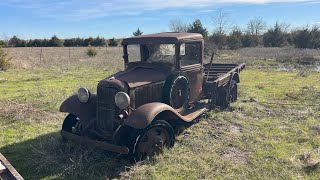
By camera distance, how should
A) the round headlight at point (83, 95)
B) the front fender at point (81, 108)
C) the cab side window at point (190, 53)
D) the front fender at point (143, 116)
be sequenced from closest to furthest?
the front fender at point (143, 116) → the front fender at point (81, 108) → the round headlight at point (83, 95) → the cab side window at point (190, 53)

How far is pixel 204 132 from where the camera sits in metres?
6.66

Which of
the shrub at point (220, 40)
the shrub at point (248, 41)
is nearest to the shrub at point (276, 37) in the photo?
the shrub at point (248, 41)

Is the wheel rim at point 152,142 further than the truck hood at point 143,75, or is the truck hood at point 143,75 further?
the truck hood at point 143,75

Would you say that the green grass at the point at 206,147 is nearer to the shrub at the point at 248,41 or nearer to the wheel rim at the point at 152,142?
the wheel rim at the point at 152,142

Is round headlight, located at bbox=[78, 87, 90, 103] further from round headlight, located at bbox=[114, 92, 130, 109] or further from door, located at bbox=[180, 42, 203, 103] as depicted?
door, located at bbox=[180, 42, 203, 103]

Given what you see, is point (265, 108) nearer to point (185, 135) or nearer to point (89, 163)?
point (185, 135)

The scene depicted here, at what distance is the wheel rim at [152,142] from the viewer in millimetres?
A: 5105

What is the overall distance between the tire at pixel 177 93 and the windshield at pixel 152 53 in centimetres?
41

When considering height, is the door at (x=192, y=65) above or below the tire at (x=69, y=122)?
above

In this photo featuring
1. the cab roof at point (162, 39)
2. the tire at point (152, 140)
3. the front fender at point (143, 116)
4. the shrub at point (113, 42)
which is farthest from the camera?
the shrub at point (113, 42)

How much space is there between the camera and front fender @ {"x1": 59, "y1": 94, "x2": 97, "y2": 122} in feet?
18.8

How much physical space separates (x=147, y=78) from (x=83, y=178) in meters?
2.15

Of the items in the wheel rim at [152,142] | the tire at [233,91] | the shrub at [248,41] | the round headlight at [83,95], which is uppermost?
the shrub at [248,41]

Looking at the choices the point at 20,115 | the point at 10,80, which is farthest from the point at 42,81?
the point at 20,115
